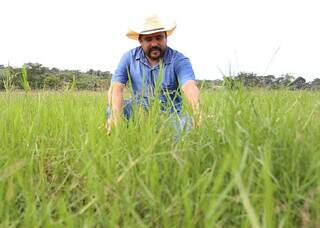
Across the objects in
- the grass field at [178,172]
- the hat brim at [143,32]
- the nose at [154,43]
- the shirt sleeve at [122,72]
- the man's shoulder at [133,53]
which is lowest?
the grass field at [178,172]

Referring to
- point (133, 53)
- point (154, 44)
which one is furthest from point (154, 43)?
point (133, 53)

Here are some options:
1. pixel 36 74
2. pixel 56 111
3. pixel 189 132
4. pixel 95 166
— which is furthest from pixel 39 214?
pixel 36 74

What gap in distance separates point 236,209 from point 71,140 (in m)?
1.05

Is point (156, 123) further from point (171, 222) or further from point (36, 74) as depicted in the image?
point (36, 74)

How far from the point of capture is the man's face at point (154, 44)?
11.5 feet

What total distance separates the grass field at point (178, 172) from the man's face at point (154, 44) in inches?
58.2

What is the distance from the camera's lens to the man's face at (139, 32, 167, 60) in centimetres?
352

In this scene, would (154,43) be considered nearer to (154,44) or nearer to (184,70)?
(154,44)

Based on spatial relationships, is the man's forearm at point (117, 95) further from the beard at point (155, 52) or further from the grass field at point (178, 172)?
the grass field at point (178, 172)

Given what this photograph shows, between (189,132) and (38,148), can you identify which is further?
(38,148)

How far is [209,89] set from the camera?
2.53 m

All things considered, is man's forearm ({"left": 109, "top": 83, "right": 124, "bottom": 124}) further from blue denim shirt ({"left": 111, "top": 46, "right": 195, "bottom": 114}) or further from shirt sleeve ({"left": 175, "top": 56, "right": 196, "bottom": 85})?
shirt sleeve ({"left": 175, "top": 56, "right": 196, "bottom": 85})

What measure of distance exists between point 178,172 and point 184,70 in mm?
2160

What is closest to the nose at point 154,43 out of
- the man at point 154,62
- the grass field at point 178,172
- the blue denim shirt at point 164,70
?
the man at point 154,62
